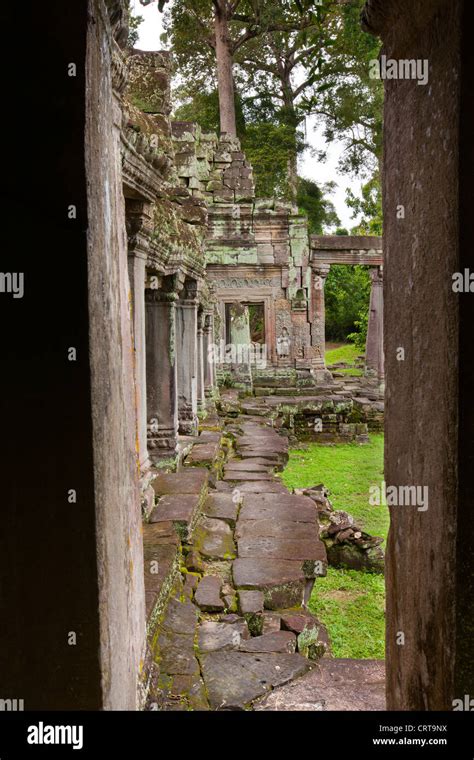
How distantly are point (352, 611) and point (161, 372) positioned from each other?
2.65 metres

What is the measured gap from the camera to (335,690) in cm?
293

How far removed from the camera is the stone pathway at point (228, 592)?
2.89 meters

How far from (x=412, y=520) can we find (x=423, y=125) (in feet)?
3.36

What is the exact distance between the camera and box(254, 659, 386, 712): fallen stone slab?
2762 millimetres

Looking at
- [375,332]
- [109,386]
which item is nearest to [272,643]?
[109,386]

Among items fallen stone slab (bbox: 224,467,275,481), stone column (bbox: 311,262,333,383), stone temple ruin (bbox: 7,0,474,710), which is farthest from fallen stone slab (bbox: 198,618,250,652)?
stone column (bbox: 311,262,333,383)

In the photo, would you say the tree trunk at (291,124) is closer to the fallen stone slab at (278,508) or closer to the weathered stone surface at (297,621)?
the fallen stone slab at (278,508)

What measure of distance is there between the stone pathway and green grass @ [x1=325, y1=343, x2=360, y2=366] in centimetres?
2096

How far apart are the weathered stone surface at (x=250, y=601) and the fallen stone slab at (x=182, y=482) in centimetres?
130

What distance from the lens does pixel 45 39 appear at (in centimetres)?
150

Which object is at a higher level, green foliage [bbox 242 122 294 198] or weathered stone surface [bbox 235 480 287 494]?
green foliage [bbox 242 122 294 198]

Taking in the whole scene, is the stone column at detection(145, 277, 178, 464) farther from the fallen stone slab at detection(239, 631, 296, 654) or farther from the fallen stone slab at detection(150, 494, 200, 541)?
the fallen stone slab at detection(239, 631, 296, 654)

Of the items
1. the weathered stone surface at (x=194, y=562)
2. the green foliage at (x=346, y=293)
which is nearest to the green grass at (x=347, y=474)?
the weathered stone surface at (x=194, y=562)

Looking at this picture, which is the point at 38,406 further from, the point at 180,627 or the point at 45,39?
the point at 180,627
